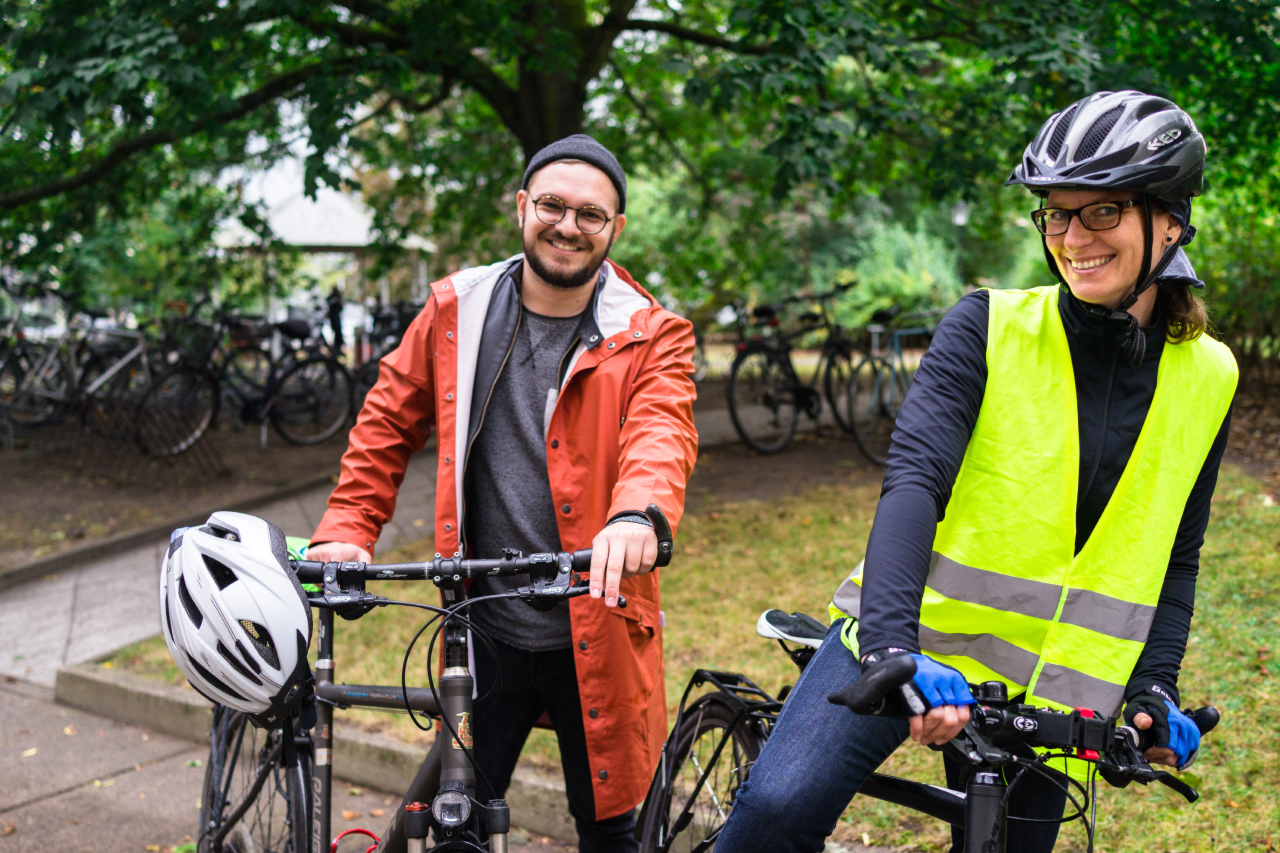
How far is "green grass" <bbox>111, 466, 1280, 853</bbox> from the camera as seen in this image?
3.25 m

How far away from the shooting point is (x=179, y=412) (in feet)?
35.4

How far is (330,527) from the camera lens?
2488mm

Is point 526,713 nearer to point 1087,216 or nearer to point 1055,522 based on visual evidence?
point 1055,522

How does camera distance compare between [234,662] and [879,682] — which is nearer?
[879,682]

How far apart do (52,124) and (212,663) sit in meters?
5.47

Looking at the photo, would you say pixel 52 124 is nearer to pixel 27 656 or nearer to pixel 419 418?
pixel 27 656

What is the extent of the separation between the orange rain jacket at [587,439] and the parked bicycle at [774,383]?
7618mm

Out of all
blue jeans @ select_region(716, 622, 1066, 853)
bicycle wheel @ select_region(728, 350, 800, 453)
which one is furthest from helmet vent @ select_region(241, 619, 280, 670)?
bicycle wheel @ select_region(728, 350, 800, 453)

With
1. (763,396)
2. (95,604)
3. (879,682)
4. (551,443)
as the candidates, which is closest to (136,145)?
(95,604)

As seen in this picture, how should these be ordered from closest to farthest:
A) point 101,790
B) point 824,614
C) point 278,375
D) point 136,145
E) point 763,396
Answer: point 101,790, point 824,614, point 136,145, point 763,396, point 278,375

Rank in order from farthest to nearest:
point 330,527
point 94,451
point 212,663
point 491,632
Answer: point 94,451
point 491,632
point 330,527
point 212,663

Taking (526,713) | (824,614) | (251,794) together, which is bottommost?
(824,614)

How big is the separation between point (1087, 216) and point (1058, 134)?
0.15 m

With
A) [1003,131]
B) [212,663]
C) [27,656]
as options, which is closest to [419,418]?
[212,663]
